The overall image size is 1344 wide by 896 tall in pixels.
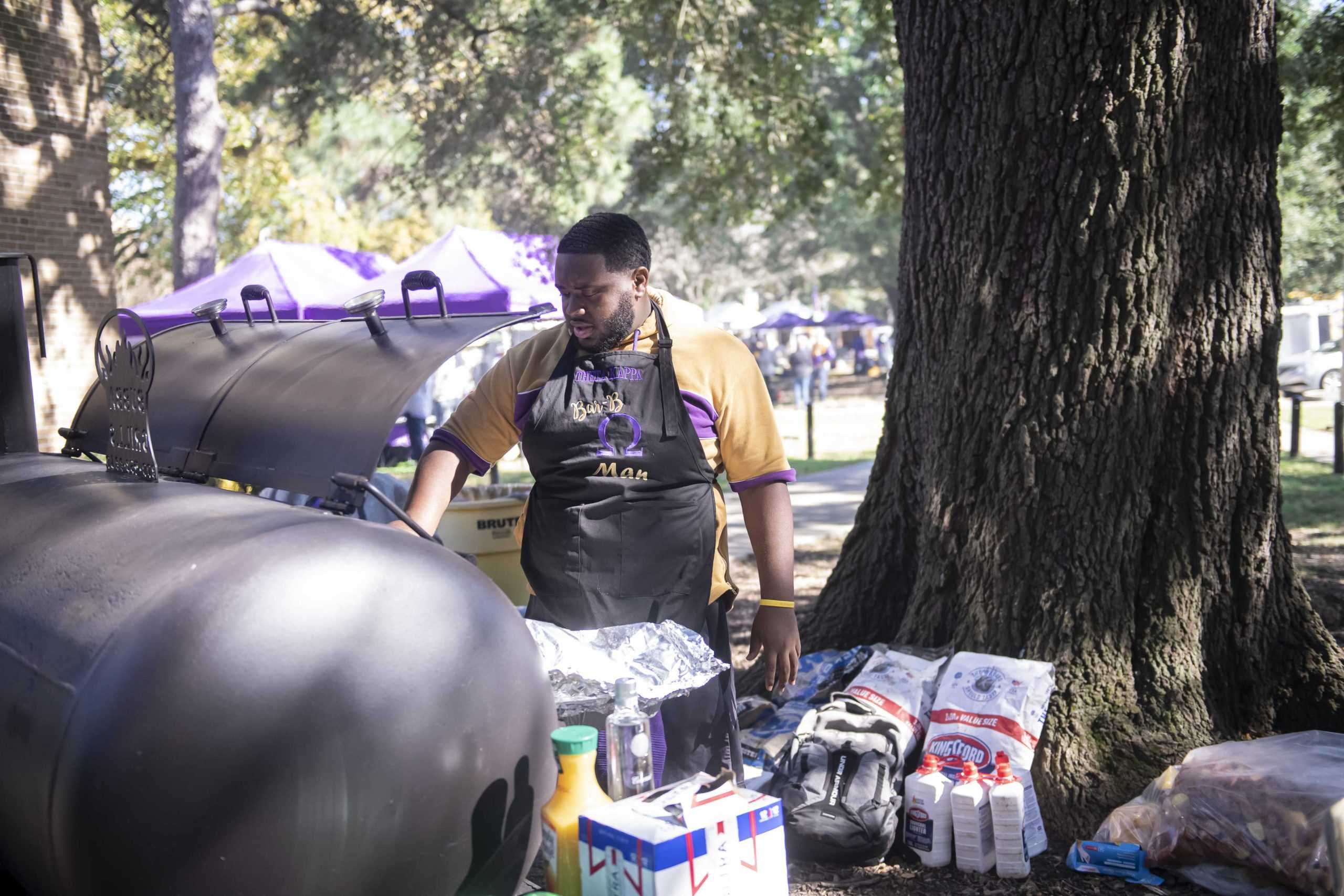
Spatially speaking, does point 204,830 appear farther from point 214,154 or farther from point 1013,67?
point 214,154

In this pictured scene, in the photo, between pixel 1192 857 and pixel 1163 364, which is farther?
pixel 1163 364

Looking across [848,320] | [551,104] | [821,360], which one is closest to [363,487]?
[551,104]

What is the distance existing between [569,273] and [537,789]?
121 centimetres

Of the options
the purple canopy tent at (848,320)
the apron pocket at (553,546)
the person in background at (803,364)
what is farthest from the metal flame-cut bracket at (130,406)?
the purple canopy tent at (848,320)

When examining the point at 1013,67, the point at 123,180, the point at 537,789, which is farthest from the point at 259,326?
the point at 123,180

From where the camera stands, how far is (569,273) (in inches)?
113

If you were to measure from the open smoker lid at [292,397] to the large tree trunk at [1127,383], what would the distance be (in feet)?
6.09

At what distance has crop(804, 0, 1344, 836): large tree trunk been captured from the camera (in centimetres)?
399

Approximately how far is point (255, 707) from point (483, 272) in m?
9.39

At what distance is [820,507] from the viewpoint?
12.0 metres

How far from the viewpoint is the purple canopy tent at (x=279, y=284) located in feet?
35.7

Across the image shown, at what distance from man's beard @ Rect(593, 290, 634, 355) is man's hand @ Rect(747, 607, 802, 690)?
0.80 metres

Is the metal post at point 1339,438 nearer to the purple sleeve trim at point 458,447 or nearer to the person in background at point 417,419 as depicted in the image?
the person in background at point 417,419

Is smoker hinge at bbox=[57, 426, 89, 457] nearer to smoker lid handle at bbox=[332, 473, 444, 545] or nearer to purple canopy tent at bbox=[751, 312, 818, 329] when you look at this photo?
smoker lid handle at bbox=[332, 473, 444, 545]
